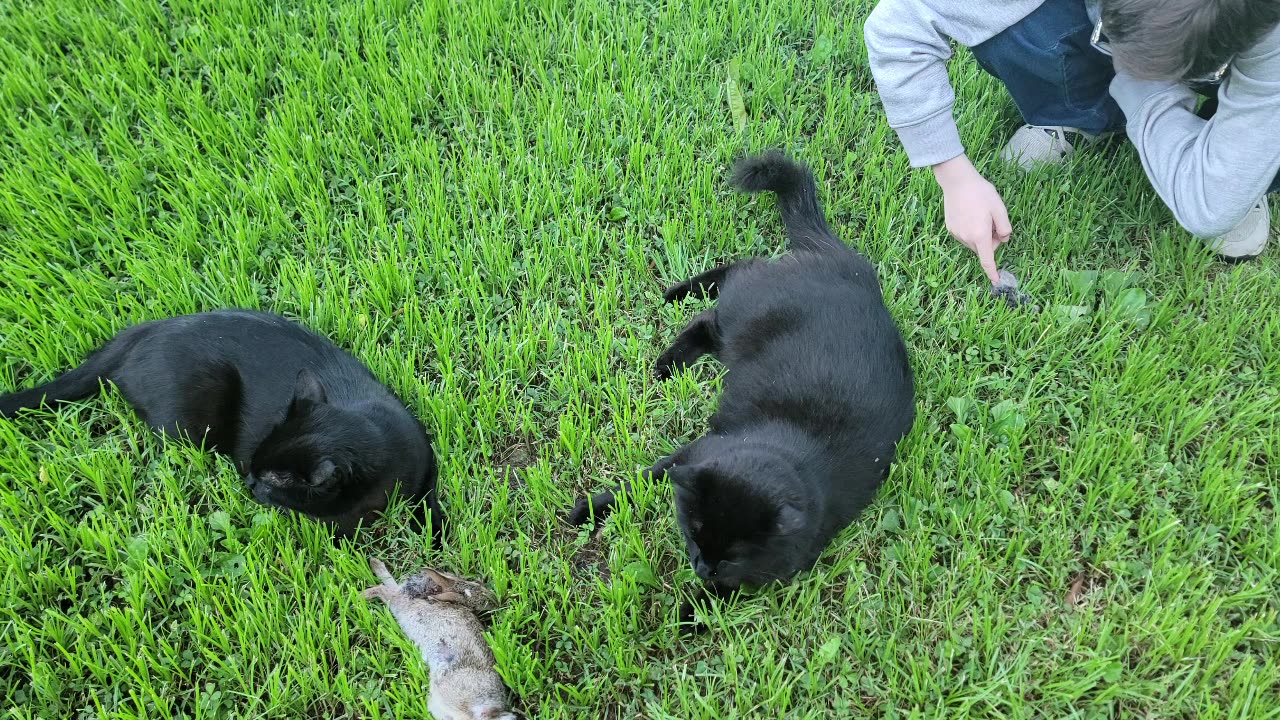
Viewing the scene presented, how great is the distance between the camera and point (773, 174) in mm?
2773

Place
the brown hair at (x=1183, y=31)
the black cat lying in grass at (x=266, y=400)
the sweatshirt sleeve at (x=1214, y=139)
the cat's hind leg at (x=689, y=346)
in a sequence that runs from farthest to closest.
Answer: the cat's hind leg at (x=689, y=346) → the sweatshirt sleeve at (x=1214, y=139) → the black cat lying in grass at (x=266, y=400) → the brown hair at (x=1183, y=31)

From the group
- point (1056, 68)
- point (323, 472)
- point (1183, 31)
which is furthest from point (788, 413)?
point (1056, 68)

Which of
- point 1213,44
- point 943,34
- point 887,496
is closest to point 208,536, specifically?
point 887,496

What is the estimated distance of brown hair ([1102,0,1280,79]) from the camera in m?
2.08

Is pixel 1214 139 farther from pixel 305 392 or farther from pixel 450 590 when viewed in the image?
pixel 305 392

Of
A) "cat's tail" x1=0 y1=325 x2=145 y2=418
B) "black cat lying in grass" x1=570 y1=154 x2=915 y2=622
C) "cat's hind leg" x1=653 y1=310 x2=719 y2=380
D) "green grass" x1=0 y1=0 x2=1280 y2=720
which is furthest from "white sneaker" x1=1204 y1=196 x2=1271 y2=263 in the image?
"cat's tail" x1=0 y1=325 x2=145 y2=418

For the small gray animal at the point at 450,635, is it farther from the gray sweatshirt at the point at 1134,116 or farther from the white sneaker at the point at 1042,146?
the white sneaker at the point at 1042,146

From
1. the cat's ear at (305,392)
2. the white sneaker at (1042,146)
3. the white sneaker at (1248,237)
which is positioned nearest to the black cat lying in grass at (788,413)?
the cat's ear at (305,392)

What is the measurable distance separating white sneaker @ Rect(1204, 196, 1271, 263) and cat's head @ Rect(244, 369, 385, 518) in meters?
2.87

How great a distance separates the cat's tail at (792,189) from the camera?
2.72 meters

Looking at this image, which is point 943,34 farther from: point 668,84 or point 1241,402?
point 1241,402

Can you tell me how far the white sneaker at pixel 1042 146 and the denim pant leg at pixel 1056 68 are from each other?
9cm

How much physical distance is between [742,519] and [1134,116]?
2.02 metres

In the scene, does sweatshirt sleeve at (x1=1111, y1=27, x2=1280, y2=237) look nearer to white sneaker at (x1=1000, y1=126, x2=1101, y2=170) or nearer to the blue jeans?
the blue jeans
